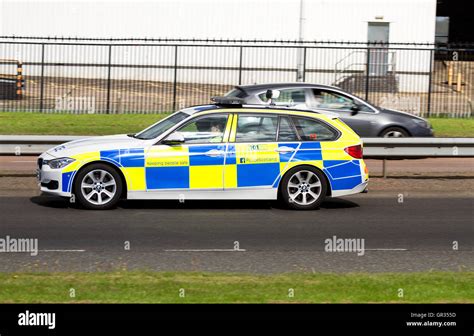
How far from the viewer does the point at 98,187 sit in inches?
513

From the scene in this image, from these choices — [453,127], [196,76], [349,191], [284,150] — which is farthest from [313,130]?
[196,76]

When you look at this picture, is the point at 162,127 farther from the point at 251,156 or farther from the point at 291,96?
the point at 291,96

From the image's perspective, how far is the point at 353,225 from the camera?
40.8 feet

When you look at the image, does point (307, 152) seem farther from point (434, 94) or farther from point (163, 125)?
point (434, 94)

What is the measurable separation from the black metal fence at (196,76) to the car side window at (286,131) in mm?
15680

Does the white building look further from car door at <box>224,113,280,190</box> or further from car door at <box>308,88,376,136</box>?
car door at <box>224,113,280,190</box>

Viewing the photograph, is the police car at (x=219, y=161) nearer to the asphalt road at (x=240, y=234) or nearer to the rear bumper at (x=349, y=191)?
the rear bumper at (x=349, y=191)

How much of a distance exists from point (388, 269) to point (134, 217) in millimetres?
4077

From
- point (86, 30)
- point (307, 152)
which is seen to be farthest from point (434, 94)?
point (307, 152)

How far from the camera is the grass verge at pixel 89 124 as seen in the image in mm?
23891

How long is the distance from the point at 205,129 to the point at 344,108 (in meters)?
6.76

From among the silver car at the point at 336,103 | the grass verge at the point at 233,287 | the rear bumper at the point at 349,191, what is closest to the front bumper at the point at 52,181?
the rear bumper at the point at 349,191

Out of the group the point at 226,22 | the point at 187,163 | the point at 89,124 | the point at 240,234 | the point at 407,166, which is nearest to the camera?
the point at 240,234

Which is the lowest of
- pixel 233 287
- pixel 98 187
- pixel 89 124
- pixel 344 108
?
pixel 233 287
